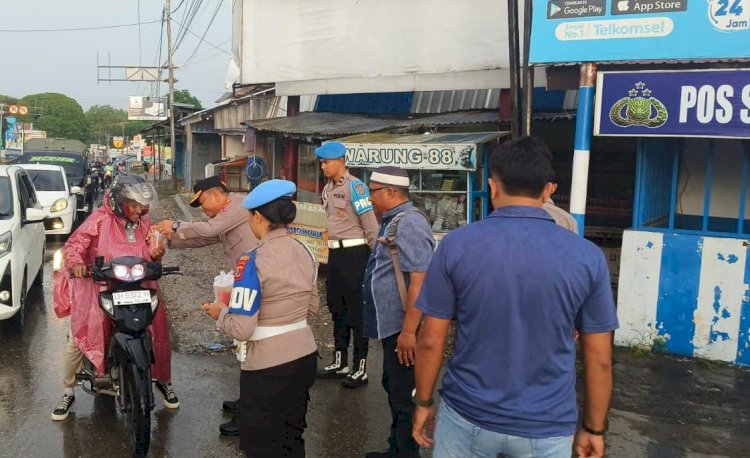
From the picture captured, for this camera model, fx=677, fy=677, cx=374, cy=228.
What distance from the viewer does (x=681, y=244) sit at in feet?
20.0

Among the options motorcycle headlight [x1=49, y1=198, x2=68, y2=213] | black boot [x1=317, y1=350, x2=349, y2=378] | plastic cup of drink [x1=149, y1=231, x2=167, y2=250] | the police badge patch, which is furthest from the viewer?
motorcycle headlight [x1=49, y1=198, x2=68, y2=213]

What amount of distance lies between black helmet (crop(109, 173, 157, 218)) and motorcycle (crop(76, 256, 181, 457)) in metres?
0.42

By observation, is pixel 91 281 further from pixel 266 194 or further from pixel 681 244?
pixel 681 244

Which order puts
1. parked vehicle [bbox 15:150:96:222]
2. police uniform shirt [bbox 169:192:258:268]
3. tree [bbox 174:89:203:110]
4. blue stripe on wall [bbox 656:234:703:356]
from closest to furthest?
1. police uniform shirt [bbox 169:192:258:268]
2. blue stripe on wall [bbox 656:234:703:356]
3. parked vehicle [bbox 15:150:96:222]
4. tree [bbox 174:89:203:110]

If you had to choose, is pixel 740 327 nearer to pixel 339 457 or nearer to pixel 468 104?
pixel 339 457

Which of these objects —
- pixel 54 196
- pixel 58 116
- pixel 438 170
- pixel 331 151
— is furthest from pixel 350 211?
pixel 58 116

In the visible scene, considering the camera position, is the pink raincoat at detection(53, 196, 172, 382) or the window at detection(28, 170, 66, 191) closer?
the pink raincoat at detection(53, 196, 172, 382)

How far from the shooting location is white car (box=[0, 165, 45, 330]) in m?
6.18

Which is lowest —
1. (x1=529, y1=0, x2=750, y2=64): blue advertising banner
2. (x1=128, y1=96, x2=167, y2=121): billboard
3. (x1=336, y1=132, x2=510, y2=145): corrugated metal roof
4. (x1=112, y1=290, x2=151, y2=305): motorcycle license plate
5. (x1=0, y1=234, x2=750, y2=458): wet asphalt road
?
(x1=0, y1=234, x2=750, y2=458): wet asphalt road

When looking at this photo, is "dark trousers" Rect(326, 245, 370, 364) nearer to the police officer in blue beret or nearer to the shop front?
the police officer in blue beret

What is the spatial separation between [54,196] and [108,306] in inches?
407

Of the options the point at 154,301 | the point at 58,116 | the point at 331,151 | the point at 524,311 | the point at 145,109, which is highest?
the point at 58,116

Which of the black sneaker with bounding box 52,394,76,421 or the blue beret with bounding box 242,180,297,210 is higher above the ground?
the blue beret with bounding box 242,180,297,210

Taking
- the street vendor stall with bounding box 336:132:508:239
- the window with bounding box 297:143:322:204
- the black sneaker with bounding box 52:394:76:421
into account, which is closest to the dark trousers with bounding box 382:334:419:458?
the black sneaker with bounding box 52:394:76:421
